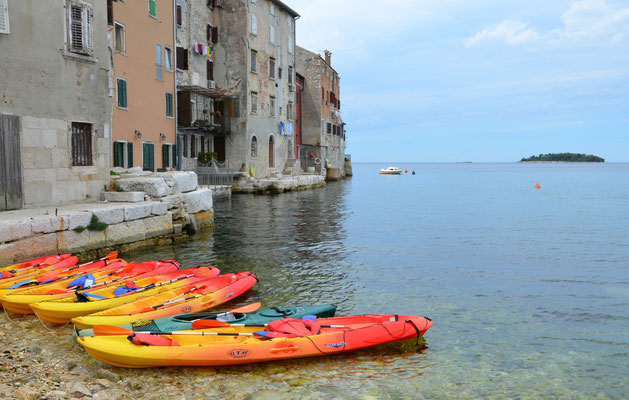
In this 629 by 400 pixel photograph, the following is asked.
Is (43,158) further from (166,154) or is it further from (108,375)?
(166,154)

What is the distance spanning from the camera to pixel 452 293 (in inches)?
428

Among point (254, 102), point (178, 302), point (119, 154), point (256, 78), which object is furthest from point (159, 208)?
point (256, 78)

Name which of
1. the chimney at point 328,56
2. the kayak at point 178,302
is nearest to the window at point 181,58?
the kayak at point 178,302

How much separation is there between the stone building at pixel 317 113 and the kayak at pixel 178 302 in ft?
136

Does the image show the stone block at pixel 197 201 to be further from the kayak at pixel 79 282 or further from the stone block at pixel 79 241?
the kayak at pixel 79 282

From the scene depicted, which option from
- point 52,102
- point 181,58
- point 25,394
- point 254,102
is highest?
point 181,58

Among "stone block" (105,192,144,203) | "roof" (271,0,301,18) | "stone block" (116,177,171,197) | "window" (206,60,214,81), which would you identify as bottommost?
"stone block" (105,192,144,203)

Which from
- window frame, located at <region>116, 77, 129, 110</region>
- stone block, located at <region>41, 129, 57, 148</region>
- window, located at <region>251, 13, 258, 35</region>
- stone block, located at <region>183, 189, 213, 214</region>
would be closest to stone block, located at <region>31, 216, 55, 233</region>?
stone block, located at <region>41, 129, 57, 148</region>

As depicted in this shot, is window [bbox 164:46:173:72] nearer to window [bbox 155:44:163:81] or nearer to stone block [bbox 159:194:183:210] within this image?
window [bbox 155:44:163:81]

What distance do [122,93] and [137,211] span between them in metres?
11.1

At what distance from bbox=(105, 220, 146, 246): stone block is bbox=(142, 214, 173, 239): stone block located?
0.59 ft

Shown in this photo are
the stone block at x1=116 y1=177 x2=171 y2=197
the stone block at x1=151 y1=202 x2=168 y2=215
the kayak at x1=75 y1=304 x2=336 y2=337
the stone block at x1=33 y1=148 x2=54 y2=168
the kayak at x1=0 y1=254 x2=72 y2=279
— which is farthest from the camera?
the stone block at x1=116 y1=177 x2=171 y2=197

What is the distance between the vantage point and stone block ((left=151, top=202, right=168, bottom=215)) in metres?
14.9

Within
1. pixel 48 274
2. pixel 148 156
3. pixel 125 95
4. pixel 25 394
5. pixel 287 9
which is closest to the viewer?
pixel 25 394
